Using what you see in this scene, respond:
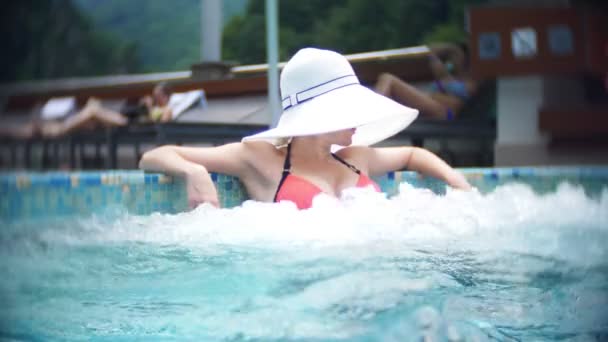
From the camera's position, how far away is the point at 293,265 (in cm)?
155

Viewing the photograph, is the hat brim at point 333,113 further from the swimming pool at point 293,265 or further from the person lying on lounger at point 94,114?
the person lying on lounger at point 94,114

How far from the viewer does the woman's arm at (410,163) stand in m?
2.45

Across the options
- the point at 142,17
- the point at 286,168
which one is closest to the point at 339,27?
the point at 286,168

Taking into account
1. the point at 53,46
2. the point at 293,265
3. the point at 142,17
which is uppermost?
the point at 142,17

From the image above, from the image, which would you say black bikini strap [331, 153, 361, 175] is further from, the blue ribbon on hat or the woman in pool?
the blue ribbon on hat

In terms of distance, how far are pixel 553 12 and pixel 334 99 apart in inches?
126

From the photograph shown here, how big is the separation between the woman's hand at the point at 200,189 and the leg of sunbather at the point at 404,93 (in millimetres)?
1165

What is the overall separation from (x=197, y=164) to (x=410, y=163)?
2.75ft

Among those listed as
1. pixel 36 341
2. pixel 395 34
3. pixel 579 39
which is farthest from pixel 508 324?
pixel 579 39

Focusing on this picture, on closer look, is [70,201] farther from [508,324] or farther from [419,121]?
[419,121]

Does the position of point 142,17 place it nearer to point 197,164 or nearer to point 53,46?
point 53,46

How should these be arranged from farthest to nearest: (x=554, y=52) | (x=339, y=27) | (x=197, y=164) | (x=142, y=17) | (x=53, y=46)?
(x=142, y=17) < (x=53, y=46) < (x=554, y=52) < (x=339, y=27) < (x=197, y=164)

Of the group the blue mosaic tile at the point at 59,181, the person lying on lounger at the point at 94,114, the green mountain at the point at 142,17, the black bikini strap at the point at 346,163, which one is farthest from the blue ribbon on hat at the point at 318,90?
the green mountain at the point at 142,17

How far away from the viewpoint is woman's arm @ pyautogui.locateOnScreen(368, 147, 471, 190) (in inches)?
96.3
